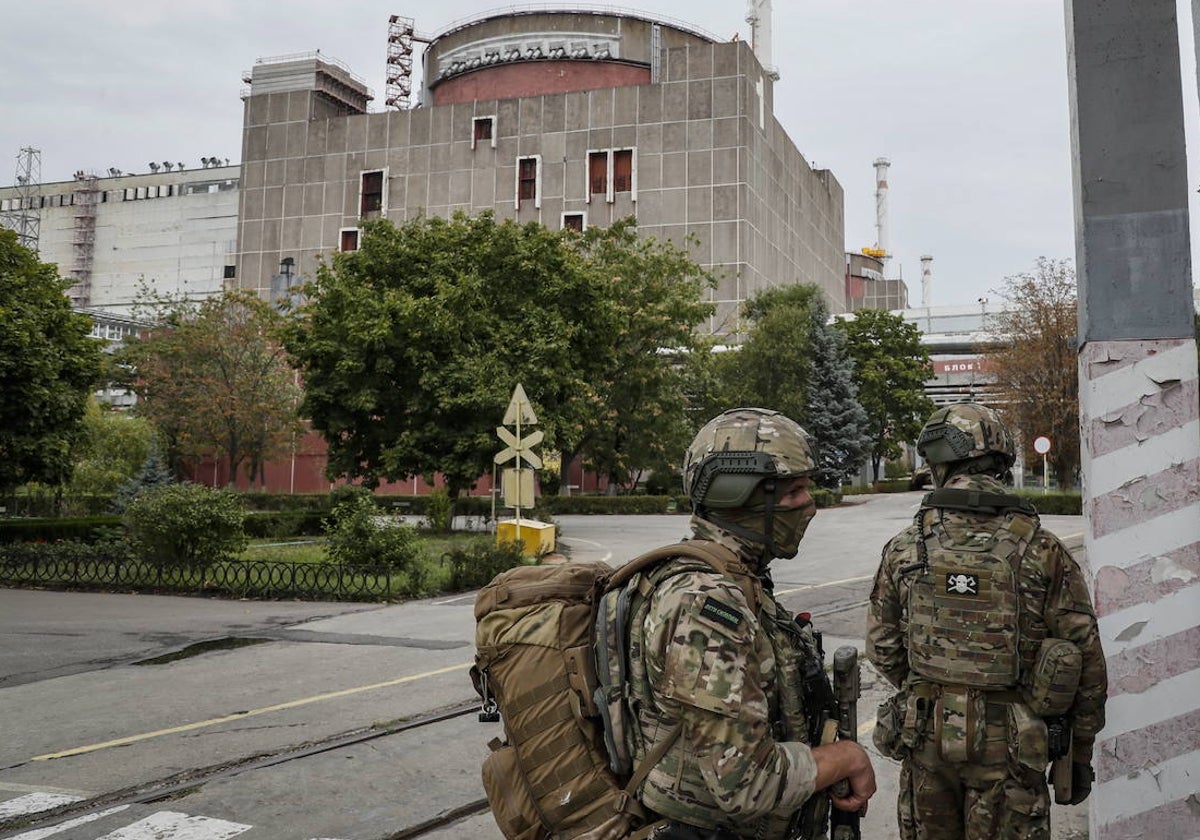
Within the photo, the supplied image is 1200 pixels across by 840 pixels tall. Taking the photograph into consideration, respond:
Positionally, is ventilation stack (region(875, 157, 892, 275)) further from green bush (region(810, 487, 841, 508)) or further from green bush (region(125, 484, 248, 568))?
green bush (region(125, 484, 248, 568))

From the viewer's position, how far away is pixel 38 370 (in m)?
19.5

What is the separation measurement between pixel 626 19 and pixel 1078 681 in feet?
206

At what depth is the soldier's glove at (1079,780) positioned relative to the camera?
359 centimetres

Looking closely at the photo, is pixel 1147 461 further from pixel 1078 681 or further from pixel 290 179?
pixel 290 179

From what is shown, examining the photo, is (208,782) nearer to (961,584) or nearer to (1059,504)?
(961,584)

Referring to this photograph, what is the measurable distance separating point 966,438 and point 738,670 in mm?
2155

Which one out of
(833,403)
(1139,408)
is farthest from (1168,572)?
(833,403)

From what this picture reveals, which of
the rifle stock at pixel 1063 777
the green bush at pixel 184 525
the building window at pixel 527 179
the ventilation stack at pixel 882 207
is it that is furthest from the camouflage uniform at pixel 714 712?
the ventilation stack at pixel 882 207

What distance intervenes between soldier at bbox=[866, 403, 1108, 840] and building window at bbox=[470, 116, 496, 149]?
2300 inches

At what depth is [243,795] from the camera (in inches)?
221

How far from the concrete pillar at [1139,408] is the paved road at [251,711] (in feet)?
5.25

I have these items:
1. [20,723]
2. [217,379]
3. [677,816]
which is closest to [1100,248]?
[677,816]

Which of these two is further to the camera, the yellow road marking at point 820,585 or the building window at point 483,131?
the building window at point 483,131

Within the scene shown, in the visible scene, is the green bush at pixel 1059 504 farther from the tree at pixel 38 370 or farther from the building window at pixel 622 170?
the building window at pixel 622 170
